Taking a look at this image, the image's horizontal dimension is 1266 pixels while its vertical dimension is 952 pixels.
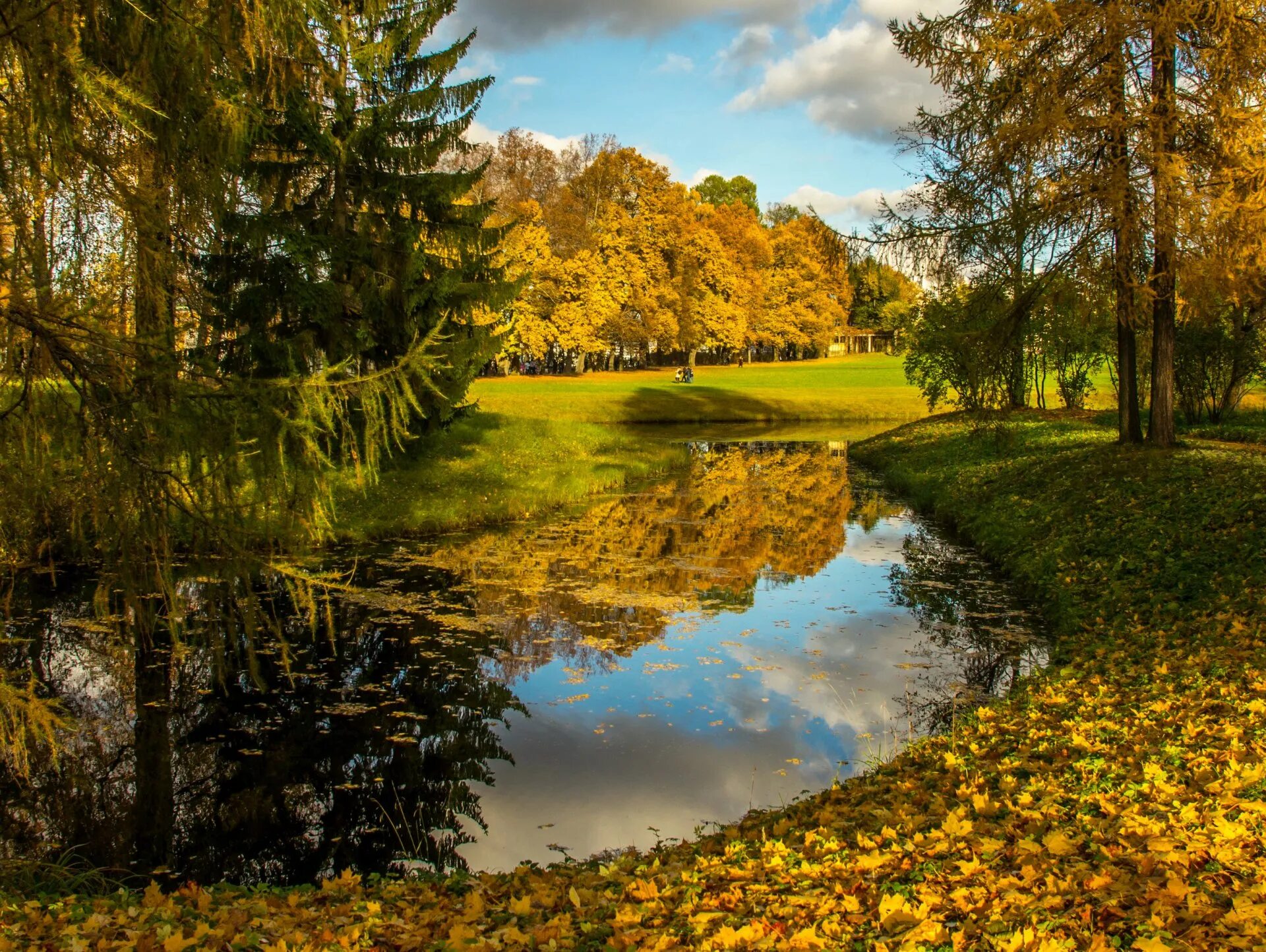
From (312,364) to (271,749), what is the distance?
9604 mm

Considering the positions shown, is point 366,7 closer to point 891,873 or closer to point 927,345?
point 891,873

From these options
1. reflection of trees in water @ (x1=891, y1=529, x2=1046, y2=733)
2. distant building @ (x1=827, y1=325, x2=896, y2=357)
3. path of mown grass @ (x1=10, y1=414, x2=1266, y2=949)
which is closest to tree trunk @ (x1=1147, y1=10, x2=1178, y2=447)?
reflection of trees in water @ (x1=891, y1=529, x2=1046, y2=733)

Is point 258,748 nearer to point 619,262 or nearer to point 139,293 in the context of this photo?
point 139,293

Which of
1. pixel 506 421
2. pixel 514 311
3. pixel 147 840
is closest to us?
pixel 147 840

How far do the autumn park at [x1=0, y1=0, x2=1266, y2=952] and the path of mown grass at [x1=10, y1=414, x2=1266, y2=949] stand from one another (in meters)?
0.03

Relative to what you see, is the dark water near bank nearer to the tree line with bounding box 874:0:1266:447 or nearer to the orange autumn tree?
the tree line with bounding box 874:0:1266:447

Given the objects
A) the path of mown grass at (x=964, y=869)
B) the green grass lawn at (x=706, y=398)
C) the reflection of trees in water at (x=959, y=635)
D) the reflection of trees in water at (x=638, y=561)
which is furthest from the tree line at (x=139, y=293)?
the green grass lawn at (x=706, y=398)

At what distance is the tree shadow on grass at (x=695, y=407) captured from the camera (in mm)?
37531

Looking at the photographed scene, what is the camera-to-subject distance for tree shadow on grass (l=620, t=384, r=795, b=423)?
37.5 m

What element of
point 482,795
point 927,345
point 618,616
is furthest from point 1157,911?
point 927,345

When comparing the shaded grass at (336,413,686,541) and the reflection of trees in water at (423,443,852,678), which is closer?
the reflection of trees in water at (423,443,852,678)

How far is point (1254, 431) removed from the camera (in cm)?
1745

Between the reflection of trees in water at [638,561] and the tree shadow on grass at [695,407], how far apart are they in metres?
16.1

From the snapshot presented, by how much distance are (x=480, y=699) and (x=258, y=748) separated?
6.12 ft
